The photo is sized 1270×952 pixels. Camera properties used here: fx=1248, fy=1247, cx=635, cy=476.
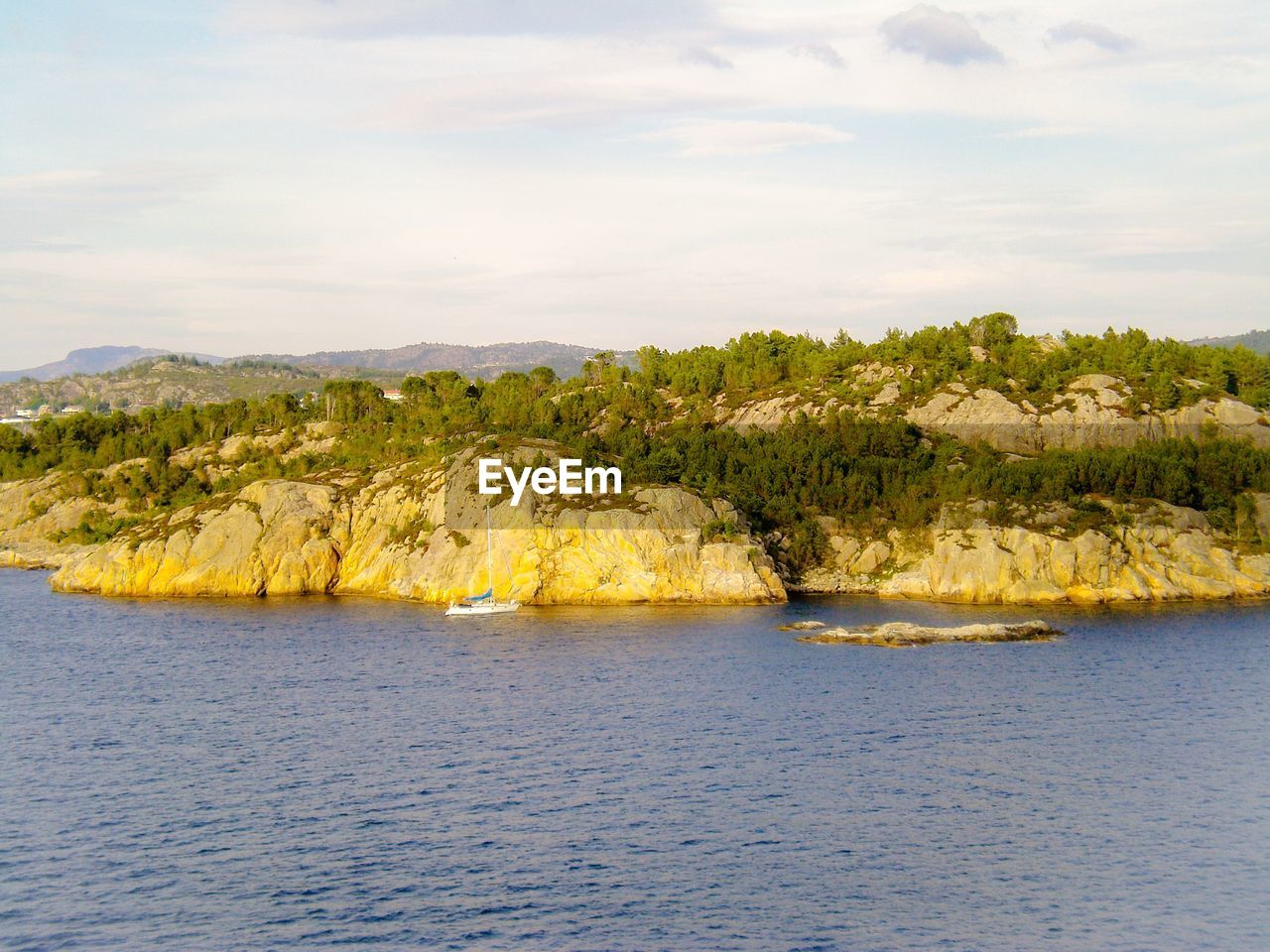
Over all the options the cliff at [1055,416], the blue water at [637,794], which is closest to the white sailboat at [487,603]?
the blue water at [637,794]

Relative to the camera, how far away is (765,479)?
353 feet

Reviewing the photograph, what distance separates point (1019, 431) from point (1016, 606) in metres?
32.6

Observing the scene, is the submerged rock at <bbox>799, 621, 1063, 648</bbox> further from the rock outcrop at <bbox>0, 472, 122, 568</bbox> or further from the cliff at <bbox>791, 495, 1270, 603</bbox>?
the rock outcrop at <bbox>0, 472, 122, 568</bbox>

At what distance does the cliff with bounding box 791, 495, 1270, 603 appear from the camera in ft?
296

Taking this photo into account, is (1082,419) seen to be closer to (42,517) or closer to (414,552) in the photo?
(414,552)

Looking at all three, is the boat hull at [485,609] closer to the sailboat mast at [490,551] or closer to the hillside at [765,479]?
the sailboat mast at [490,551]

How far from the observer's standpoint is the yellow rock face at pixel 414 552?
297 feet

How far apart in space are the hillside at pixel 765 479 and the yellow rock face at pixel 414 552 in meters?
0.20

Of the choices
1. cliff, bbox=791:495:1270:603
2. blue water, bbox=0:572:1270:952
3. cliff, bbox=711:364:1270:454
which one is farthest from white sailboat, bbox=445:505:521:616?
cliff, bbox=711:364:1270:454

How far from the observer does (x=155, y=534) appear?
103250 mm

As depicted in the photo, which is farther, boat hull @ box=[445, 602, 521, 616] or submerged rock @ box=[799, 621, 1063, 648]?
boat hull @ box=[445, 602, 521, 616]

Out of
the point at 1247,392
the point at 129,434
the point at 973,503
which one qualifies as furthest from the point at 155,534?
the point at 1247,392

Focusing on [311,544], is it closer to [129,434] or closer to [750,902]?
[129,434]

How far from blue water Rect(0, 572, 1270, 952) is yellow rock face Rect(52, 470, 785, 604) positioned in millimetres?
15535
